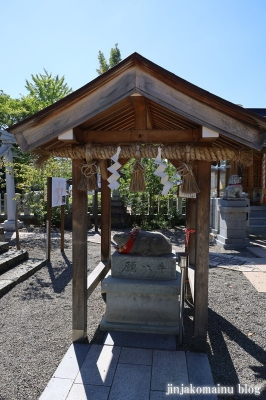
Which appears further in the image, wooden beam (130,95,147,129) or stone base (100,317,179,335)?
stone base (100,317,179,335)

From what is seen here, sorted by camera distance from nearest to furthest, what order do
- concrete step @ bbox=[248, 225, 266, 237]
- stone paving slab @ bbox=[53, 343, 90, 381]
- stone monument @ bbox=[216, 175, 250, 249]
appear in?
stone paving slab @ bbox=[53, 343, 90, 381] → stone monument @ bbox=[216, 175, 250, 249] → concrete step @ bbox=[248, 225, 266, 237]

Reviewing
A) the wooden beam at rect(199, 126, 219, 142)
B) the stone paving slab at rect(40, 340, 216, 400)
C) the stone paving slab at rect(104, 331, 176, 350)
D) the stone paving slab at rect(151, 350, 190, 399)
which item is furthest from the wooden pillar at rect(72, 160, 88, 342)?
the wooden beam at rect(199, 126, 219, 142)

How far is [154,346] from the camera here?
3191mm

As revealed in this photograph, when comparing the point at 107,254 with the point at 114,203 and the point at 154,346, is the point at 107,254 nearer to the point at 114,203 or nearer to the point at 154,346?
the point at 154,346

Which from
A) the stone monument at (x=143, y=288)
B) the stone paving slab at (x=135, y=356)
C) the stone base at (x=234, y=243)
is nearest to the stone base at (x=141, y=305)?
the stone monument at (x=143, y=288)

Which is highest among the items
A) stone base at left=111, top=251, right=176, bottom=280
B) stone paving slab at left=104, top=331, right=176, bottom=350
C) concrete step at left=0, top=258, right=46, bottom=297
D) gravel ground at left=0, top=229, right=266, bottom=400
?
stone base at left=111, top=251, right=176, bottom=280

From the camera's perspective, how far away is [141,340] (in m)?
3.33

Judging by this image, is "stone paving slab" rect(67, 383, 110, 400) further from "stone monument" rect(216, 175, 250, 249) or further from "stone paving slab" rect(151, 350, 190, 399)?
"stone monument" rect(216, 175, 250, 249)

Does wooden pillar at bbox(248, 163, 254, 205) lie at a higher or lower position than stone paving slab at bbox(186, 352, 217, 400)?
higher

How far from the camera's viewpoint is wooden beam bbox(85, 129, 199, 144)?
10.1ft

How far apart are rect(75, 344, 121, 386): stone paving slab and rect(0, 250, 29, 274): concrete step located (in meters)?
3.22

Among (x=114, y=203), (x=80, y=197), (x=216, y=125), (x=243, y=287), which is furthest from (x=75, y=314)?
(x=114, y=203)

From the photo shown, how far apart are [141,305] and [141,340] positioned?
388mm

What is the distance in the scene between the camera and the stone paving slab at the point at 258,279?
5.22m
